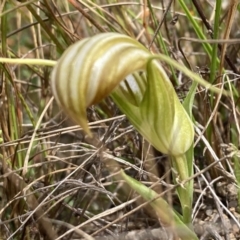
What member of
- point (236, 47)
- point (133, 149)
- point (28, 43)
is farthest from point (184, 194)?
point (28, 43)

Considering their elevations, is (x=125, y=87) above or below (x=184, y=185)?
above

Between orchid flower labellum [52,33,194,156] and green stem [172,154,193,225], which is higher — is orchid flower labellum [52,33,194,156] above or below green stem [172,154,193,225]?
above

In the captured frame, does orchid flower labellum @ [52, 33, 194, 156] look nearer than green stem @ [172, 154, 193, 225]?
Yes

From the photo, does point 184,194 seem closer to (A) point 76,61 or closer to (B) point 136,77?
(B) point 136,77

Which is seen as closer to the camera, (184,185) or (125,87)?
(125,87)

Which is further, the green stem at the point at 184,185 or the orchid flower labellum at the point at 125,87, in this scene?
the green stem at the point at 184,185

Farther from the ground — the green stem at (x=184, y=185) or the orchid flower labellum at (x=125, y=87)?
the orchid flower labellum at (x=125, y=87)

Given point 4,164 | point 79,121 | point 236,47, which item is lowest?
point 236,47

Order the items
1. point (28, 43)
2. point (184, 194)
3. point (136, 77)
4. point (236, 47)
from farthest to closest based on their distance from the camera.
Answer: point (28, 43)
point (236, 47)
point (184, 194)
point (136, 77)
